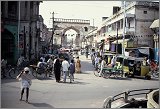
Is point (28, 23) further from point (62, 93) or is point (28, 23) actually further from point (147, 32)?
point (62, 93)

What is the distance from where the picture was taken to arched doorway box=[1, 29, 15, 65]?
3422cm

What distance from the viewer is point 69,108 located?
12.0m

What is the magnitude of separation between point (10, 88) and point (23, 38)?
19170 mm

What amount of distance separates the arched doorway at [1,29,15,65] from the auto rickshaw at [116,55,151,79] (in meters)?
13.6

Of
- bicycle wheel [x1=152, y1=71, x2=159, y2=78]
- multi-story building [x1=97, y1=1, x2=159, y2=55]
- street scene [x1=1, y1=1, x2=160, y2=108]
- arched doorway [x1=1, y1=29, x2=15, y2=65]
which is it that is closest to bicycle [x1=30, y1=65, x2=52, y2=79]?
street scene [x1=1, y1=1, x2=160, y2=108]

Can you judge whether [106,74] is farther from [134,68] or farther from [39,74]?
[39,74]

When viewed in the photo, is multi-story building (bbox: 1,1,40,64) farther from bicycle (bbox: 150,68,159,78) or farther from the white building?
bicycle (bbox: 150,68,159,78)

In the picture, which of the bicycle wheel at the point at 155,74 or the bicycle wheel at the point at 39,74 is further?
the bicycle wheel at the point at 155,74

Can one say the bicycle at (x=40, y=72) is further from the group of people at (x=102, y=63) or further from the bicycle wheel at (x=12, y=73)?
the group of people at (x=102, y=63)

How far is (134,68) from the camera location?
82.8ft

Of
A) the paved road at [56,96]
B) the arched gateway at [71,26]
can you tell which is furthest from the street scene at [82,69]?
the arched gateway at [71,26]

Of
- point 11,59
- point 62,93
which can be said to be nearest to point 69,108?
point 62,93

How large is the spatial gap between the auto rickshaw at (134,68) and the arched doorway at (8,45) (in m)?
13.6

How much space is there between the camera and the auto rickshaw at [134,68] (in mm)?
24859
